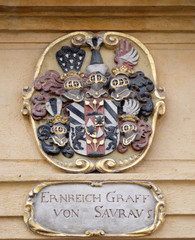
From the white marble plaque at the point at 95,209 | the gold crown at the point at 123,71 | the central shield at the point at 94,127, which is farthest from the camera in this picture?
the gold crown at the point at 123,71

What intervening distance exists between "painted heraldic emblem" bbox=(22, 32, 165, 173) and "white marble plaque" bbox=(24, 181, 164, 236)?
0.18m

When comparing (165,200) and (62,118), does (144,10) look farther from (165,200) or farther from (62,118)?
(165,200)

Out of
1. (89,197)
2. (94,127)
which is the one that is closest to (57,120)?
(94,127)

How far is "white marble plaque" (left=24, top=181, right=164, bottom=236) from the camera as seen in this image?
4.28 metres

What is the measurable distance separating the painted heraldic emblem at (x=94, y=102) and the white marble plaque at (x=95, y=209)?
0.18 metres

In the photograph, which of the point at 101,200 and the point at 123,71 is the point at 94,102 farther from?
the point at 101,200

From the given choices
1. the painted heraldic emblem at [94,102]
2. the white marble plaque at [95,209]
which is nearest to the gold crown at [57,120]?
the painted heraldic emblem at [94,102]

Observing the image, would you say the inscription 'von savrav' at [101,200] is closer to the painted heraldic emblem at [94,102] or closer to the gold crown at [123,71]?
the painted heraldic emblem at [94,102]

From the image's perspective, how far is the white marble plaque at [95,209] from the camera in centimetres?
428

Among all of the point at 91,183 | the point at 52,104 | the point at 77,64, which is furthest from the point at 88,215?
the point at 77,64

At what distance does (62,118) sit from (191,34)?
1.24 meters

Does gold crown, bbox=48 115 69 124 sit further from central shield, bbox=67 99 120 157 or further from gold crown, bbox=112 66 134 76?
gold crown, bbox=112 66 134 76

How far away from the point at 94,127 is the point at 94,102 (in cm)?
20

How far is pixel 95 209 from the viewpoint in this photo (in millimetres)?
4316
